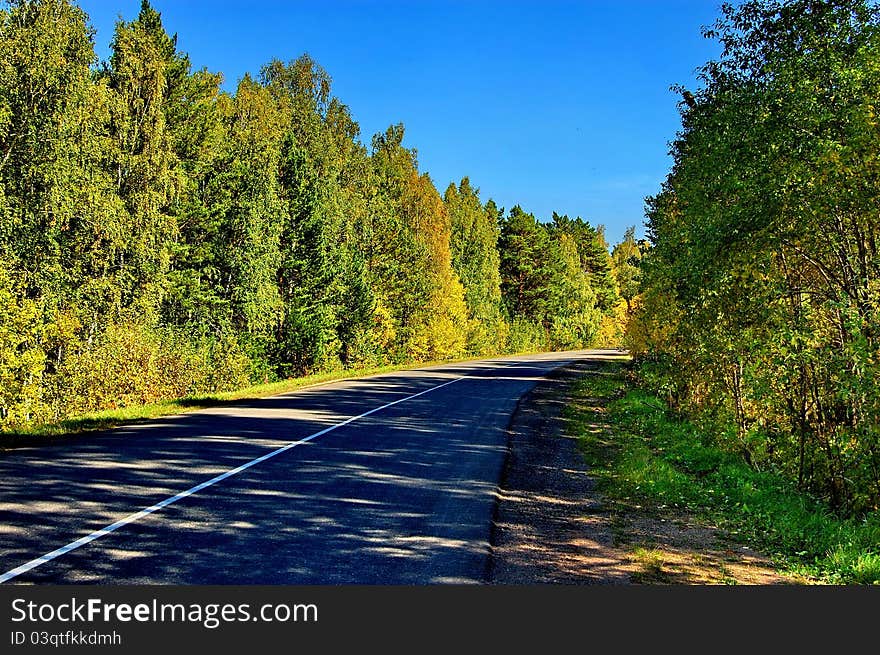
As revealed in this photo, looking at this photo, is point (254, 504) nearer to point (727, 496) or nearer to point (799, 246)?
point (727, 496)

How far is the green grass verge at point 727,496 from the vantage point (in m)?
6.78

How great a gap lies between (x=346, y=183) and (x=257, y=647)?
4463 centimetres

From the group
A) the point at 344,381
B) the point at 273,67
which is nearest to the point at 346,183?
the point at 273,67

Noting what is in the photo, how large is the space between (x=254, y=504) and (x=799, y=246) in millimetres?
9317

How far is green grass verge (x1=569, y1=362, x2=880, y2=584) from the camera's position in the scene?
6.78 meters

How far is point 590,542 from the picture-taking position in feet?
22.7

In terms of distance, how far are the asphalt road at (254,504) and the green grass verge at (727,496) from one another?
1973 mm

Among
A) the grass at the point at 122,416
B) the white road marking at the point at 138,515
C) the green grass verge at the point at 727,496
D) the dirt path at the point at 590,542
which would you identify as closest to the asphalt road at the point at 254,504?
the white road marking at the point at 138,515

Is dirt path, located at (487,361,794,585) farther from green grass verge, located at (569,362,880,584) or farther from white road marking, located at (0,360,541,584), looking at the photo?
white road marking, located at (0,360,541,584)

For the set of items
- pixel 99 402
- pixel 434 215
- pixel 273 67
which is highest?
pixel 273 67

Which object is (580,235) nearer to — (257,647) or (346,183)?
(346,183)

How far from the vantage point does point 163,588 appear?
4.85m

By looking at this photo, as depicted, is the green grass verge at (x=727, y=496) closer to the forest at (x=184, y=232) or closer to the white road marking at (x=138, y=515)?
the white road marking at (x=138, y=515)

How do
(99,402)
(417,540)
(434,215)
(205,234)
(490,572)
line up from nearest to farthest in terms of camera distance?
(490,572), (417,540), (99,402), (205,234), (434,215)
